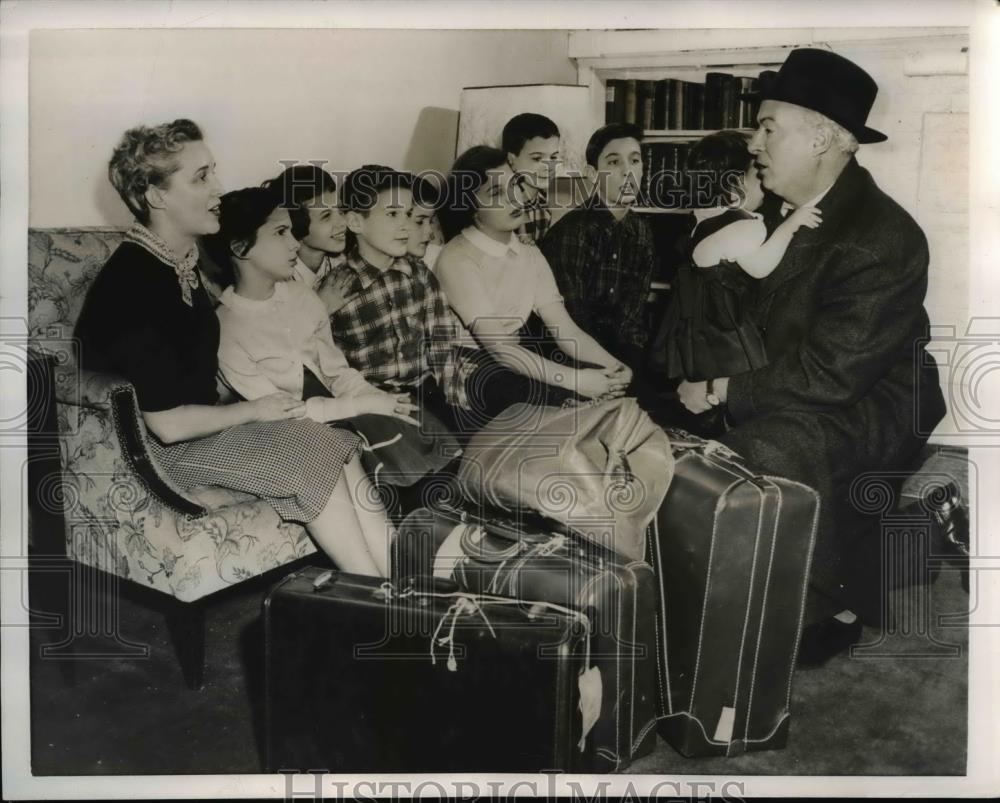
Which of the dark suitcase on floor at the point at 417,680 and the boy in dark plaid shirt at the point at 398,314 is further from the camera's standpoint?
the boy in dark plaid shirt at the point at 398,314

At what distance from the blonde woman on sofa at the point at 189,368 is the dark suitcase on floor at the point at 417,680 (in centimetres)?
13

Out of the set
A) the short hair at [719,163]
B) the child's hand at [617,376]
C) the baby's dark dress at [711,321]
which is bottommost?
the child's hand at [617,376]

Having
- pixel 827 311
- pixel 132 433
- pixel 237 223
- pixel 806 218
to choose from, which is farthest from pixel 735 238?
pixel 132 433

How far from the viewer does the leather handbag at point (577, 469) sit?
2.43m

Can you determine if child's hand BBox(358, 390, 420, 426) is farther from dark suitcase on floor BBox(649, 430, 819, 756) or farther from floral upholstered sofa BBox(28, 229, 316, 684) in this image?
dark suitcase on floor BBox(649, 430, 819, 756)

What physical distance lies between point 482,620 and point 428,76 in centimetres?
129

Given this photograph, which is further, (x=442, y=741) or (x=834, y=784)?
(x=834, y=784)

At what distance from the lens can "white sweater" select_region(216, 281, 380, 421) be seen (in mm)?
2441

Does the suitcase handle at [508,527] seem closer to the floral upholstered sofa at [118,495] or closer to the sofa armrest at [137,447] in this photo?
the floral upholstered sofa at [118,495]

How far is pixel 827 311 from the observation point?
2438 millimetres

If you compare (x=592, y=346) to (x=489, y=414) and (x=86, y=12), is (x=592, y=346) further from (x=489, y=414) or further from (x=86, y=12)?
(x=86, y=12)

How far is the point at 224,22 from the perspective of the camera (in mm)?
2488

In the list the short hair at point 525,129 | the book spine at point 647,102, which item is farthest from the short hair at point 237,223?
the book spine at point 647,102

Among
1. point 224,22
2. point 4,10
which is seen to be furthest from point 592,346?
point 4,10
